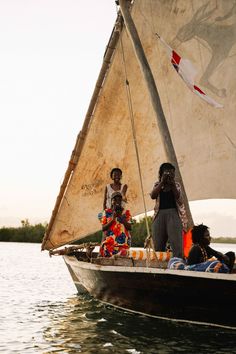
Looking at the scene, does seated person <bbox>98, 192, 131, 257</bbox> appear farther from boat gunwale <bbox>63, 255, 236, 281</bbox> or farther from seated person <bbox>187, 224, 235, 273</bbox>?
seated person <bbox>187, 224, 235, 273</bbox>

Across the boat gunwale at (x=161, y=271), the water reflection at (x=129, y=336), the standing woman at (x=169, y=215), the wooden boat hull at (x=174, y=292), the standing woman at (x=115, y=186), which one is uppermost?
the standing woman at (x=115, y=186)

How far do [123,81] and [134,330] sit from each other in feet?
22.1

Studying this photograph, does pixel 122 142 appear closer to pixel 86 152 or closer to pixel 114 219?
pixel 86 152

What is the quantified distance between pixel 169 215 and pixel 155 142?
406 centimetres

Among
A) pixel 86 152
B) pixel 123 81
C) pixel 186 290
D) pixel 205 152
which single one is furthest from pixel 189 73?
pixel 186 290

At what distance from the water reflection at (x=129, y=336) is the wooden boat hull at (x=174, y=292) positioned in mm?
170

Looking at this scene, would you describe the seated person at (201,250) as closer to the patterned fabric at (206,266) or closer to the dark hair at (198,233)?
the dark hair at (198,233)

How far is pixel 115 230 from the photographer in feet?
36.0

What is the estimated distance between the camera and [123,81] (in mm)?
13672

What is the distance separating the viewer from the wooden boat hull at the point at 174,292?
300 inches

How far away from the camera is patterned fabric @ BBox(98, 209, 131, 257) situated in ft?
35.8

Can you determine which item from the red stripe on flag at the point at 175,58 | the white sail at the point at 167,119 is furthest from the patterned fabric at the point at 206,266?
the red stripe on flag at the point at 175,58

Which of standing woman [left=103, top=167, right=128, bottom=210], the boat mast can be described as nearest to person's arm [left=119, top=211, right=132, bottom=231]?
standing woman [left=103, top=167, right=128, bottom=210]

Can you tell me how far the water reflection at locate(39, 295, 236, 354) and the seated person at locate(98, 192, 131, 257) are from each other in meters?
1.16
